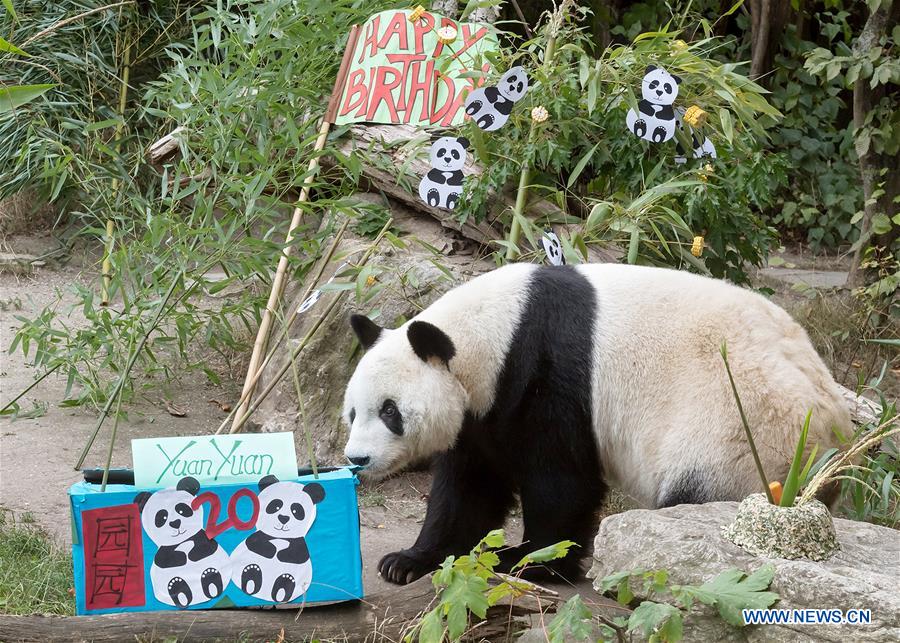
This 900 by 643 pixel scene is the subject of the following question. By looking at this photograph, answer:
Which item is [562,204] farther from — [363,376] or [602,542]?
[602,542]

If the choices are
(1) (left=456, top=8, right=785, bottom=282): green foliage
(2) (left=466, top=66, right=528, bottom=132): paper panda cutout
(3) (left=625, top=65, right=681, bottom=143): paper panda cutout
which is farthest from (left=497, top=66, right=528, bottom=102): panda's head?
(3) (left=625, top=65, right=681, bottom=143): paper panda cutout

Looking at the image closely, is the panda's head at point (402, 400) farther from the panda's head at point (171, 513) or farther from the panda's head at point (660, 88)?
the panda's head at point (660, 88)

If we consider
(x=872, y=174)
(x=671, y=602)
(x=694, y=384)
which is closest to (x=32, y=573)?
(x=671, y=602)

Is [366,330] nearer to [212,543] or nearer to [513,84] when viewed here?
[212,543]

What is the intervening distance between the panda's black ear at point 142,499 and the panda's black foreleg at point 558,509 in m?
1.30

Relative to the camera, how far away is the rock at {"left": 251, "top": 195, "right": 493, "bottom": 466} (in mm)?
4930

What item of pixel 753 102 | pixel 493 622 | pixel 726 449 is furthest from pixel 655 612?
pixel 753 102

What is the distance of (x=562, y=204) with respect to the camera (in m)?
4.93

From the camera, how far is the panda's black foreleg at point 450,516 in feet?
12.6

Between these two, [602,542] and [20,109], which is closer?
[602,542]

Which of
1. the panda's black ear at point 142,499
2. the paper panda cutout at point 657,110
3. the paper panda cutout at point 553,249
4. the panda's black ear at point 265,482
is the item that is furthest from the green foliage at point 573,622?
the paper panda cutout at point 657,110

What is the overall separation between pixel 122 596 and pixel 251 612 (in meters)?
0.39

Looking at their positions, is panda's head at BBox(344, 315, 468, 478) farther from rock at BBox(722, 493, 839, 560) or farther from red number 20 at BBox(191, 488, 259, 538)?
rock at BBox(722, 493, 839, 560)

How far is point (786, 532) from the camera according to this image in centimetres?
255
